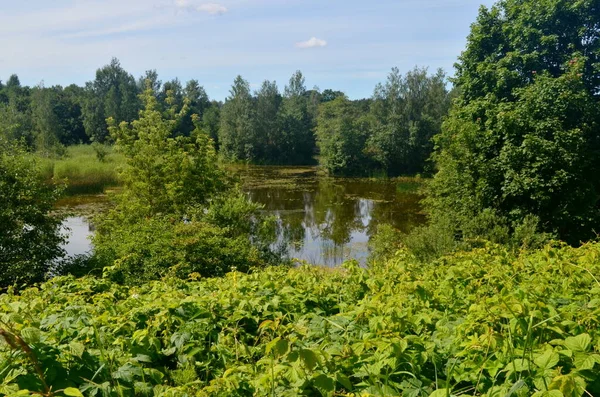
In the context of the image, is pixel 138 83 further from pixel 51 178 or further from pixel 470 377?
pixel 470 377

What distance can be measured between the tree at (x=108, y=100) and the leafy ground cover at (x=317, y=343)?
140ft

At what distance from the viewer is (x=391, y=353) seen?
1.90m

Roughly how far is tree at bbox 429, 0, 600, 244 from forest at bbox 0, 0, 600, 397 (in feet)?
0.17

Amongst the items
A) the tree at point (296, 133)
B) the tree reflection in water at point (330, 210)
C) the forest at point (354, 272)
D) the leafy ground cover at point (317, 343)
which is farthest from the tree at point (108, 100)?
the leafy ground cover at point (317, 343)

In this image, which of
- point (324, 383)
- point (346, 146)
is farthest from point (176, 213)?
point (346, 146)

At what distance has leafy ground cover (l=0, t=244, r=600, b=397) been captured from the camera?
5.58 ft

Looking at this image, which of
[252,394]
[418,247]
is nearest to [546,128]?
[418,247]

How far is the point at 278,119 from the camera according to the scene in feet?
153

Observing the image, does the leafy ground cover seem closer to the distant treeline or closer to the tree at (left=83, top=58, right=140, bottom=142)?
the distant treeline

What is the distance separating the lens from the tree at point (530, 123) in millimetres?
11281

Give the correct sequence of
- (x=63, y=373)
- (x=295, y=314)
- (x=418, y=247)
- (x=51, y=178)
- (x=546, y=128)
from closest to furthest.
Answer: (x=63, y=373) < (x=295, y=314) < (x=418, y=247) < (x=546, y=128) < (x=51, y=178)

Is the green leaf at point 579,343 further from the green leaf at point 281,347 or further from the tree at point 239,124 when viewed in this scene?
the tree at point 239,124

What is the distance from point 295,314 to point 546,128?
1108cm

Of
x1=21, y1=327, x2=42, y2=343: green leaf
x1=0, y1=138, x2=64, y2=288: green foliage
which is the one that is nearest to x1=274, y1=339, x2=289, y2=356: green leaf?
x1=21, y1=327, x2=42, y2=343: green leaf
